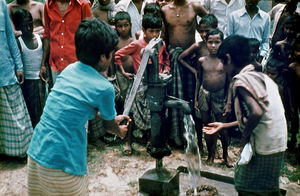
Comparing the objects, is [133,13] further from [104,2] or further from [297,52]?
[297,52]

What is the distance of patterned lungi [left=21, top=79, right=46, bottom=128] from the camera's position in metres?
3.91

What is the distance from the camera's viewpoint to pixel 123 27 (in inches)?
155

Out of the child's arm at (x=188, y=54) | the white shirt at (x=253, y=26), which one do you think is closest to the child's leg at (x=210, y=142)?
the child's arm at (x=188, y=54)

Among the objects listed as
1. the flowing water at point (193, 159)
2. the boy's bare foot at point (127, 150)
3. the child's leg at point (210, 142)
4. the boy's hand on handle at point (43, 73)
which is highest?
the boy's hand on handle at point (43, 73)

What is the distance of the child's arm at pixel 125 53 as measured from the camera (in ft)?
12.4

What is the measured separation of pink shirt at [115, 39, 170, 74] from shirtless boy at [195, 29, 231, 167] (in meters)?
0.47

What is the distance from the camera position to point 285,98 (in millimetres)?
3348

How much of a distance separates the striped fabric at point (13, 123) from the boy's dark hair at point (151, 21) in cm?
171

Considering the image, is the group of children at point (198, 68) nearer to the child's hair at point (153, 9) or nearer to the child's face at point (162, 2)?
the child's hair at point (153, 9)

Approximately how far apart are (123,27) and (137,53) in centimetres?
44

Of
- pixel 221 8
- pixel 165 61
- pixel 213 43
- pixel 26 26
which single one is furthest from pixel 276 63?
pixel 26 26

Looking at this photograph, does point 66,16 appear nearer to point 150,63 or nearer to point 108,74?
point 108,74

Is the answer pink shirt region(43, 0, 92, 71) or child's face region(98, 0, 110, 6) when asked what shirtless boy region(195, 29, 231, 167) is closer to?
pink shirt region(43, 0, 92, 71)

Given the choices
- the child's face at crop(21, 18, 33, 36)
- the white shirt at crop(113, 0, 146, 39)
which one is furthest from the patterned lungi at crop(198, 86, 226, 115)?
the child's face at crop(21, 18, 33, 36)
